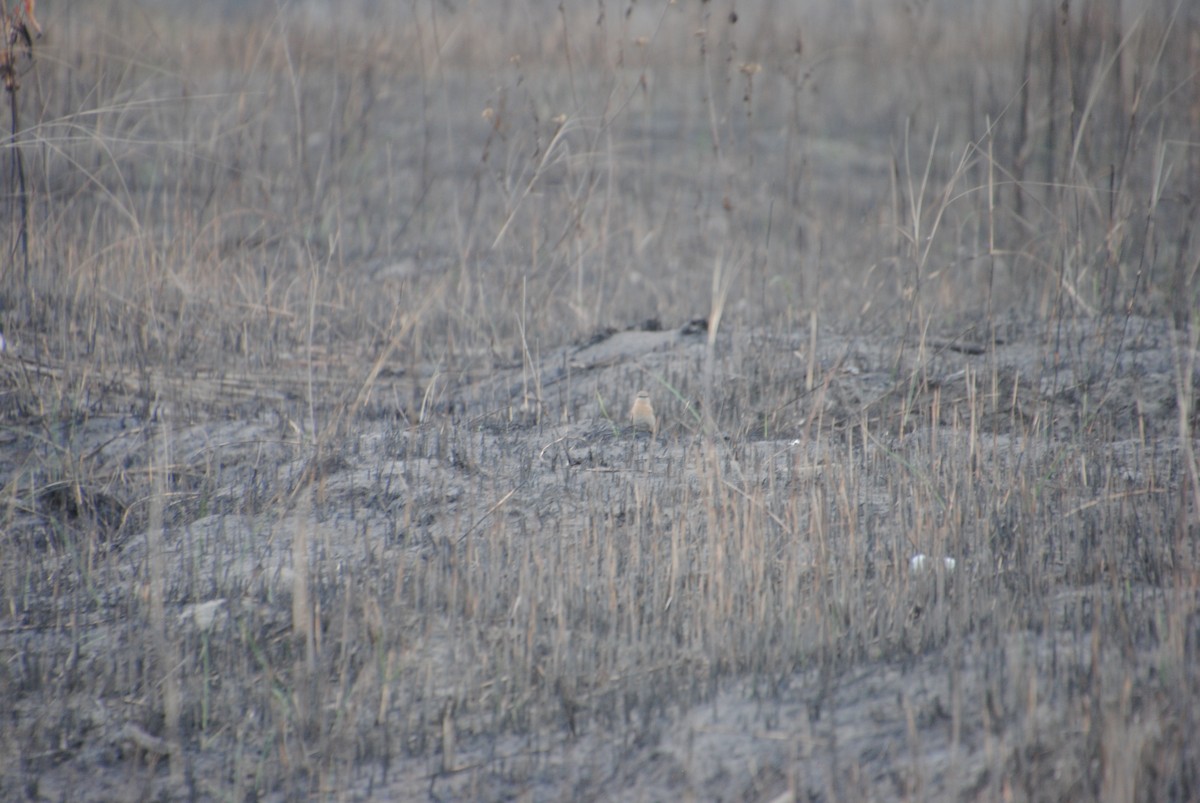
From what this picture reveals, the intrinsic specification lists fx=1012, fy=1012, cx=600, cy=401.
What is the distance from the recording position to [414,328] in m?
4.34

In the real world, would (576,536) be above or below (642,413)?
below

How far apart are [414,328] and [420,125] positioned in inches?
202

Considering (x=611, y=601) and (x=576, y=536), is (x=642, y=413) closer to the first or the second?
(x=576, y=536)

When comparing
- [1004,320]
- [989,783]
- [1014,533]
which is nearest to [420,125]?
[1004,320]

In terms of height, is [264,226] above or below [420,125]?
below

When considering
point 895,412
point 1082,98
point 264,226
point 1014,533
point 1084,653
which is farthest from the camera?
point 1082,98

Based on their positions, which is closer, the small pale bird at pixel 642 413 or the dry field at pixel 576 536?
the dry field at pixel 576 536

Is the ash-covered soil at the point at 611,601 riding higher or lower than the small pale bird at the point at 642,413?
lower

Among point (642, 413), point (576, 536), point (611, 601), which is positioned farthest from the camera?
point (642, 413)

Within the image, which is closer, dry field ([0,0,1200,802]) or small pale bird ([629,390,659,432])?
dry field ([0,0,1200,802])

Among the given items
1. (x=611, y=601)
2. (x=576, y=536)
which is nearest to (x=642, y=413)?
(x=576, y=536)

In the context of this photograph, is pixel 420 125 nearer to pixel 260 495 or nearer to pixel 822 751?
pixel 260 495

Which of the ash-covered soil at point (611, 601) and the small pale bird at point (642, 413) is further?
the small pale bird at point (642, 413)

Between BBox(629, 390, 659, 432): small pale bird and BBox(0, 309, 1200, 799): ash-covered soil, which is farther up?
BBox(629, 390, 659, 432): small pale bird
